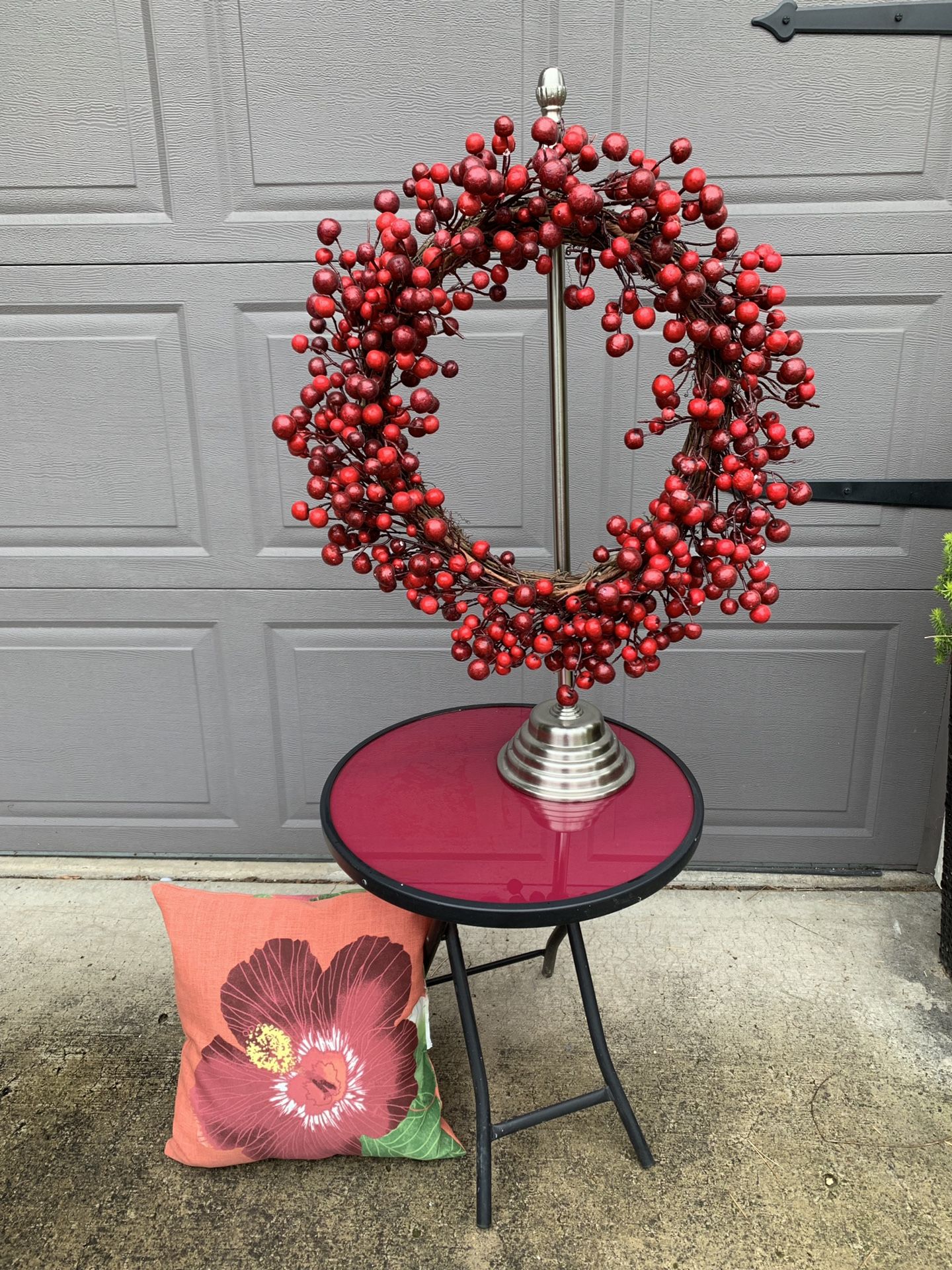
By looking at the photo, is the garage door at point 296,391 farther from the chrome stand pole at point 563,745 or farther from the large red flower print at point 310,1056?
the large red flower print at point 310,1056

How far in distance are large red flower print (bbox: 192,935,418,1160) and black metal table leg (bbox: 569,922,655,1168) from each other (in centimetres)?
28

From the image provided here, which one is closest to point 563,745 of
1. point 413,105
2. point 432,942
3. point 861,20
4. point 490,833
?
point 490,833

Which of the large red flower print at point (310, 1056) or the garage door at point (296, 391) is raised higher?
the garage door at point (296, 391)

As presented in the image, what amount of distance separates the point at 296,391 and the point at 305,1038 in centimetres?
130

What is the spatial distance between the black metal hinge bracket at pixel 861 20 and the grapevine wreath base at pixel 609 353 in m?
0.83

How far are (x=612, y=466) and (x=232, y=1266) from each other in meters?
1.61

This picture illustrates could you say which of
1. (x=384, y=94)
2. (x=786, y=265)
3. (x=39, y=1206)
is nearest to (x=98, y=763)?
(x=39, y=1206)

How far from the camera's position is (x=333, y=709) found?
216cm

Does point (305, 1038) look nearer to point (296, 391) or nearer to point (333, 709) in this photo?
point (333, 709)

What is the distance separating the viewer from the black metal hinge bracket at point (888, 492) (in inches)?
75.4

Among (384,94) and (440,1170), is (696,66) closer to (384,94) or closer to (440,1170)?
(384,94)

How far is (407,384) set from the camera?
1204 mm

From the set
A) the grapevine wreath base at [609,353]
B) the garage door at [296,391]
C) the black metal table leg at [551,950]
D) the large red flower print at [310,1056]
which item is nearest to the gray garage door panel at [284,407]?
the garage door at [296,391]

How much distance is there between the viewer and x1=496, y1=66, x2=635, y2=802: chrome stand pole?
1342 mm
